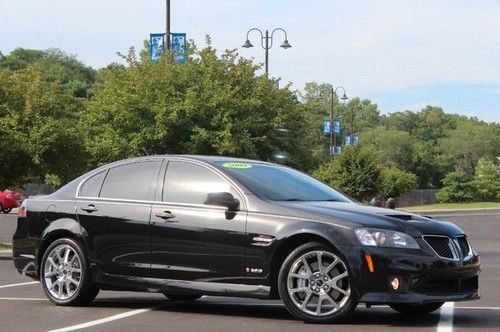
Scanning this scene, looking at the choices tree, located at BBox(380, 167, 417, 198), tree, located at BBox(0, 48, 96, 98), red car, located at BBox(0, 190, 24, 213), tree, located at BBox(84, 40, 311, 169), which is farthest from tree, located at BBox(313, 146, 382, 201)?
tree, located at BBox(0, 48, 96, 98)

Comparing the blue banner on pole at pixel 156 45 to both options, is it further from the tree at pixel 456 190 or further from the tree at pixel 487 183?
the tree at pixel 487 183

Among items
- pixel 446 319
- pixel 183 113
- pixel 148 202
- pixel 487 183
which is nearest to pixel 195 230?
pixel 148 202

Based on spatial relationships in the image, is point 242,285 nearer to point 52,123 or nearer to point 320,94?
point 52,123

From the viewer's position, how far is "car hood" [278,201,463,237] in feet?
33.3

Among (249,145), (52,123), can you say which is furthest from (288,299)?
(249,145)

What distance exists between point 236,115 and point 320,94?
150 meters

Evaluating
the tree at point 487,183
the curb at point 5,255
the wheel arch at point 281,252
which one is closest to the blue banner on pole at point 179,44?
the curb at point 5,255

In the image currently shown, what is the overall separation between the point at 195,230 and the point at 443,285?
2.44 m

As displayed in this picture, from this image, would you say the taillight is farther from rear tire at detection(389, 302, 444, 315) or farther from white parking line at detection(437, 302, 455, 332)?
white parking line at detection(437, 302, 455, 332)

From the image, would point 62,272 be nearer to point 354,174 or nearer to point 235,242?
point 235,242

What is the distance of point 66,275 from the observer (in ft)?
38.8

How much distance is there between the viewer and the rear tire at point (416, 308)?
11.0 meters

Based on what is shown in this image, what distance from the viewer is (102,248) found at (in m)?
11.6

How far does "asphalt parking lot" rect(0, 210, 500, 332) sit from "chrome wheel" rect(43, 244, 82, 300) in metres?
0.20
